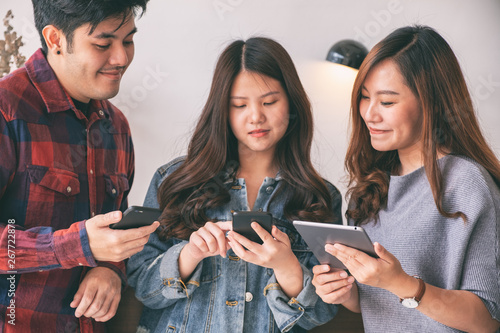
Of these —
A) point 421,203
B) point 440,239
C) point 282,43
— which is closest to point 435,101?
point 421,203

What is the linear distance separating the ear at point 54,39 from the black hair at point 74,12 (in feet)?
0.06

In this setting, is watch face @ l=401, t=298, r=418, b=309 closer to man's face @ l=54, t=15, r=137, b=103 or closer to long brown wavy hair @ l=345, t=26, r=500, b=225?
long brown wavy hair @ l=345, t=26, r=500, b=225

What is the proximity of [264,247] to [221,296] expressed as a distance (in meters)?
0.28

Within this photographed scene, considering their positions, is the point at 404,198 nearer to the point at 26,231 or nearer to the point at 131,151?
the point at 131,151

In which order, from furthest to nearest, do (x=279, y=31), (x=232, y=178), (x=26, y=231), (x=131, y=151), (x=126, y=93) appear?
1. (x=279, y=31)
2. (x=126, y=93)
3. (x=131, y=151)
4. (x=232, y=178)
5. (x=26, y=231)

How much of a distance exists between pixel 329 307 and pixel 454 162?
585 millimetres

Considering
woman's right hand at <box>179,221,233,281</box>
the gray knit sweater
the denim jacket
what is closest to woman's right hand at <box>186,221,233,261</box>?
woman's right hand at <box>179,221,233,281</box>

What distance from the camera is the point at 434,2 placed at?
4.23 meters

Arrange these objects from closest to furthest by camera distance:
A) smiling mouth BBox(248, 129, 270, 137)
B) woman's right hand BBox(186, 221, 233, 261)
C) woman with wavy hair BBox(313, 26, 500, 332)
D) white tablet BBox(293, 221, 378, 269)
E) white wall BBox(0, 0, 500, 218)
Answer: white tablet BBox(293, 221, 378, 269), woman with wavy hair BBox(313, 26, 500, 332), woman's right hand BBox(186, 221, 233, 261), smiling mouth BBox(248, 129, 270, 137), white wall BBox(0, 0, 500, 218)

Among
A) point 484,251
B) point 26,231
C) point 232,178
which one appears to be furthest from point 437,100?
point 26,231

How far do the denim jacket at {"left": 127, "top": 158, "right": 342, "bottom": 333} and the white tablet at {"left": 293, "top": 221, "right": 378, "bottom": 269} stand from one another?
218 millimetres

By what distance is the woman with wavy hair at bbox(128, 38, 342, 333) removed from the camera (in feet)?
5.18

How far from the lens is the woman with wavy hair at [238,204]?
1.58 meters

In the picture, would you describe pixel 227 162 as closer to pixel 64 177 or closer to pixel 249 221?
pixel 249 221
